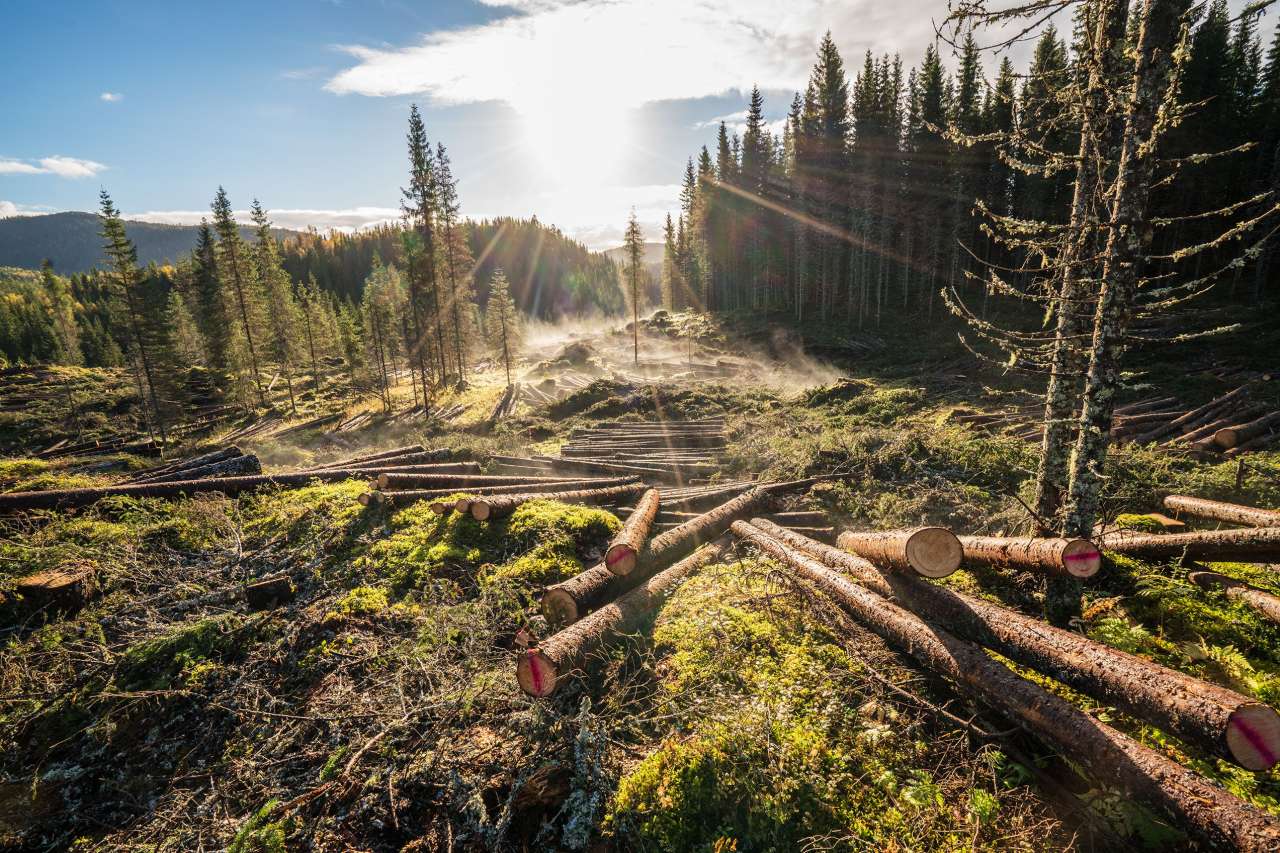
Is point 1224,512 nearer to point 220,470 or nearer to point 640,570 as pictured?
point 640,570

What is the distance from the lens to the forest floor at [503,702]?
162 inches

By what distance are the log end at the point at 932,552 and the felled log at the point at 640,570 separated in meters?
3.98

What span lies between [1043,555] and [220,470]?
1757 centimetres

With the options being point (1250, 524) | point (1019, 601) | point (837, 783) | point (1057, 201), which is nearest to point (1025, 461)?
point (1250, 524)

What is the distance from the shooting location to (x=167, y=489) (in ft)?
37.0

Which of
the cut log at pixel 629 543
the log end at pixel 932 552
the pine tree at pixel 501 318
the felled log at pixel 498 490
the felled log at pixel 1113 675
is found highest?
the pine tree at pixel 501 318

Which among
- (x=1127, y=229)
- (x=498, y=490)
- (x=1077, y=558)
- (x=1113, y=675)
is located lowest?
(x=498, y=490)

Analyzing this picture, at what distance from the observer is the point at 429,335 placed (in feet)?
136

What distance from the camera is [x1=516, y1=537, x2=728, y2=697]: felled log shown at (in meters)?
5.12

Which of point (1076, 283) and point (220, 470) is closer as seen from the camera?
point (1076, 283)

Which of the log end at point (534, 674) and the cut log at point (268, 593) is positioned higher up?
the log end at point (534, 674)

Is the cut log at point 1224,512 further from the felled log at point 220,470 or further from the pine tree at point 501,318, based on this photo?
the pine tree at point 501,318

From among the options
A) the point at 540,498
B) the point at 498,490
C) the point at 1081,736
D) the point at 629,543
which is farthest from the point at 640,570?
the point at 498,490

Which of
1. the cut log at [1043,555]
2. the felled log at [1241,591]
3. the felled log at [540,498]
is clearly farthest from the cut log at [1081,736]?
the felled log at [540,498]
